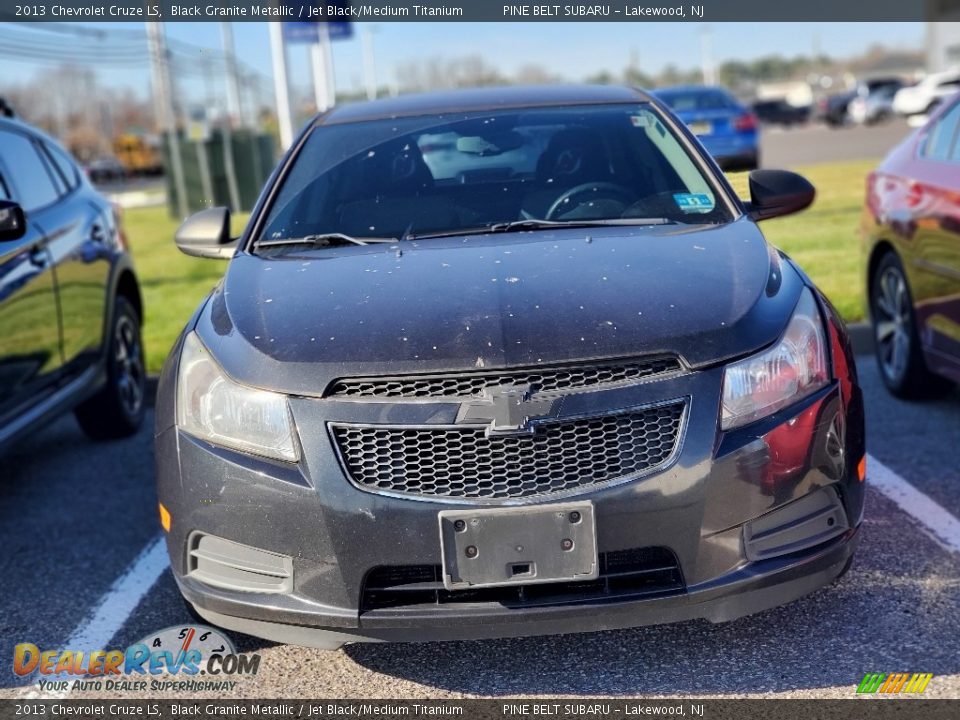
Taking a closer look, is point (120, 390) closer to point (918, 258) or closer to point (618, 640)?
point (618, 640)

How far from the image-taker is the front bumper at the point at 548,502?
2904 mm

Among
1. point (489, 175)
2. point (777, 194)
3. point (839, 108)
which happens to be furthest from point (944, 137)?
point (839, 108)

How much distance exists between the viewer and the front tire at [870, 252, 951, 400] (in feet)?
18.8

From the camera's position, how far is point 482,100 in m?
4.84

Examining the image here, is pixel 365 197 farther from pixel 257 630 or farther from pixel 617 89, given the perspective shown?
pixel 257 630

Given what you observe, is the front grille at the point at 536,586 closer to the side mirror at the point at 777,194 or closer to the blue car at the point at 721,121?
the side mirror at the point at 777,194

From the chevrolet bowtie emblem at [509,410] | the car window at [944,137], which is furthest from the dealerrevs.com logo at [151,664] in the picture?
the car window at [944,137]

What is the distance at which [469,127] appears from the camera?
4617 millimetres

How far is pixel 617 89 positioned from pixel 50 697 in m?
3.08

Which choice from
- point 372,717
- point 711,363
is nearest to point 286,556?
point 372,717

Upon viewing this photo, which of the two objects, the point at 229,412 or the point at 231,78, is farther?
the point at 231,78

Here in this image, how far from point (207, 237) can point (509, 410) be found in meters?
1.92

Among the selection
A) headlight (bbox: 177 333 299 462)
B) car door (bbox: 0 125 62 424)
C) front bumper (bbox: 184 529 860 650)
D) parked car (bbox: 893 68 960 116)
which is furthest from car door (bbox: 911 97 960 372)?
parked car (bbox: 893 68 960 116)

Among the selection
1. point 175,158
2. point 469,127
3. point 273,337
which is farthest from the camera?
point 175,158
